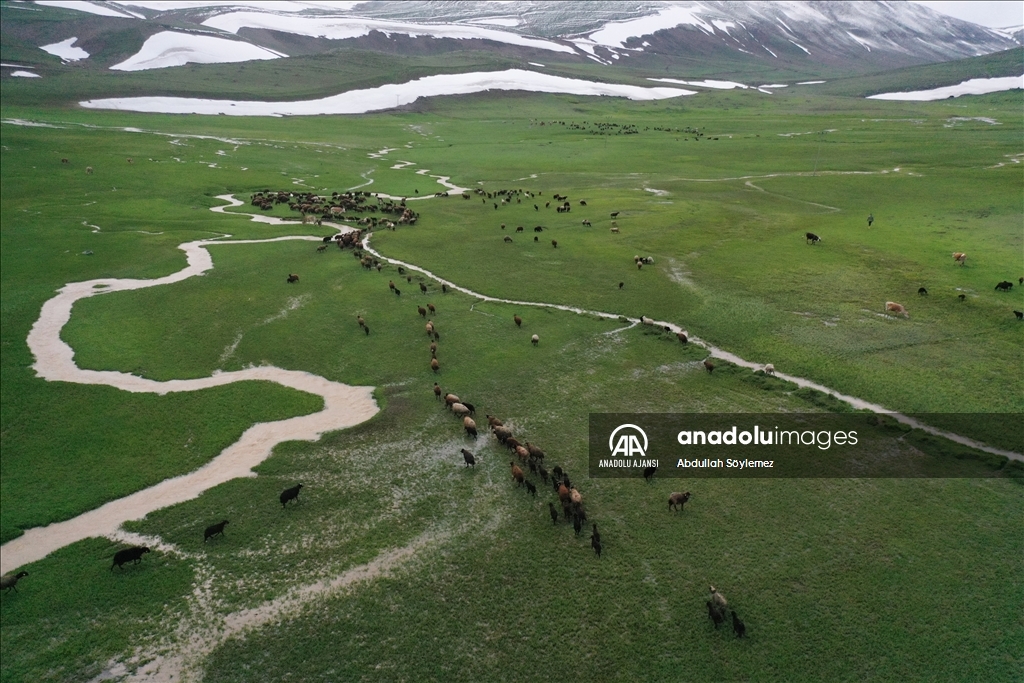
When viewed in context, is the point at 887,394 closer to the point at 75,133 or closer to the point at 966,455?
the point at 966,455

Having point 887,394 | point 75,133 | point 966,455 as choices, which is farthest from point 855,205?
point 75,133

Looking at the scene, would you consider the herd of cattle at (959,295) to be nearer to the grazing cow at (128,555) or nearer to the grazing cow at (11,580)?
the grazing cow at (128,555)

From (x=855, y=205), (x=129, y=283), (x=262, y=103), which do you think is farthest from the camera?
(x=262, y=103)

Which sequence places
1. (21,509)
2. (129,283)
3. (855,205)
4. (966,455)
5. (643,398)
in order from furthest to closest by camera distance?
(855,205) → (129,283) → (643,398) → (966,455) → (21,509)

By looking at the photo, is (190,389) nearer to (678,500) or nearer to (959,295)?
Result: (678,500)

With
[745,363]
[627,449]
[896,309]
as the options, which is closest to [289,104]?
[745,363]

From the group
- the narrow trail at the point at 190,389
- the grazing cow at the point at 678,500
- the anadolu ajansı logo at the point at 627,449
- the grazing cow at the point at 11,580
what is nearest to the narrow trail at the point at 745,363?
the narrow trail at the point at 190,389
